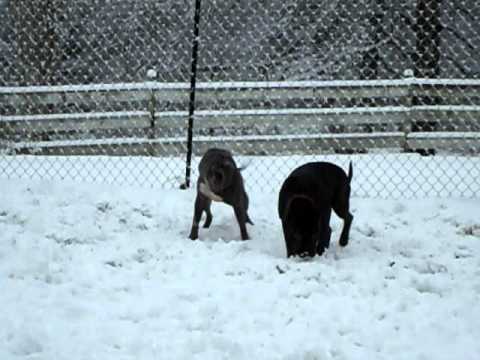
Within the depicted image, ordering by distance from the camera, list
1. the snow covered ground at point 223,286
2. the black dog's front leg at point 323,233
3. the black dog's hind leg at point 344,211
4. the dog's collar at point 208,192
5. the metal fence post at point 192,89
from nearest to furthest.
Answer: the snow covered ground at point 223,286 → the black dog's front leg at point 323,233 → the black dog's hind leg at point 344,211 → the dog's collar at point 208,192 → the metal fence post at point 192,89

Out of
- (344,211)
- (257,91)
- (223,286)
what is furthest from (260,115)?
(223,286)

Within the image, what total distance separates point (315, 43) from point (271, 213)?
30.5 ft

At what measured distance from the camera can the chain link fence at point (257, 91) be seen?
8883mm

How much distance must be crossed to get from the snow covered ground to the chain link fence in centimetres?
170

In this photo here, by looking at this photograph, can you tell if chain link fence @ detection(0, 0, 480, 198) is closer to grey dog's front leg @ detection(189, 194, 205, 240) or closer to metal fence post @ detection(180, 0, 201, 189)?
metal fence post @ detection(180, 0, 201, 189)

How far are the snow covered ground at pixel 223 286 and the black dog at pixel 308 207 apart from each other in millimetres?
148

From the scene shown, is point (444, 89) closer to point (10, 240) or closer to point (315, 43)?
point (315, 43)

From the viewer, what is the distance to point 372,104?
46.3ft

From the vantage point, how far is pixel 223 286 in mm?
4188

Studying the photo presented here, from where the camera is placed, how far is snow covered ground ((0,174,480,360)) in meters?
3.29

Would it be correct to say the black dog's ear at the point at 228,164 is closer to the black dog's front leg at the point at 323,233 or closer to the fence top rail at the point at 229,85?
the black dog's front leg at the point at 323,233

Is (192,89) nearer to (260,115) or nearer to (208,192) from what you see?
(208,192)

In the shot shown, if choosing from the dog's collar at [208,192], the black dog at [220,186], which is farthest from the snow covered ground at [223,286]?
the dog's collar at [208,192]

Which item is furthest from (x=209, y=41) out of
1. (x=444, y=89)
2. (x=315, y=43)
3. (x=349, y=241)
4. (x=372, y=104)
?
(x=349, y=241)
